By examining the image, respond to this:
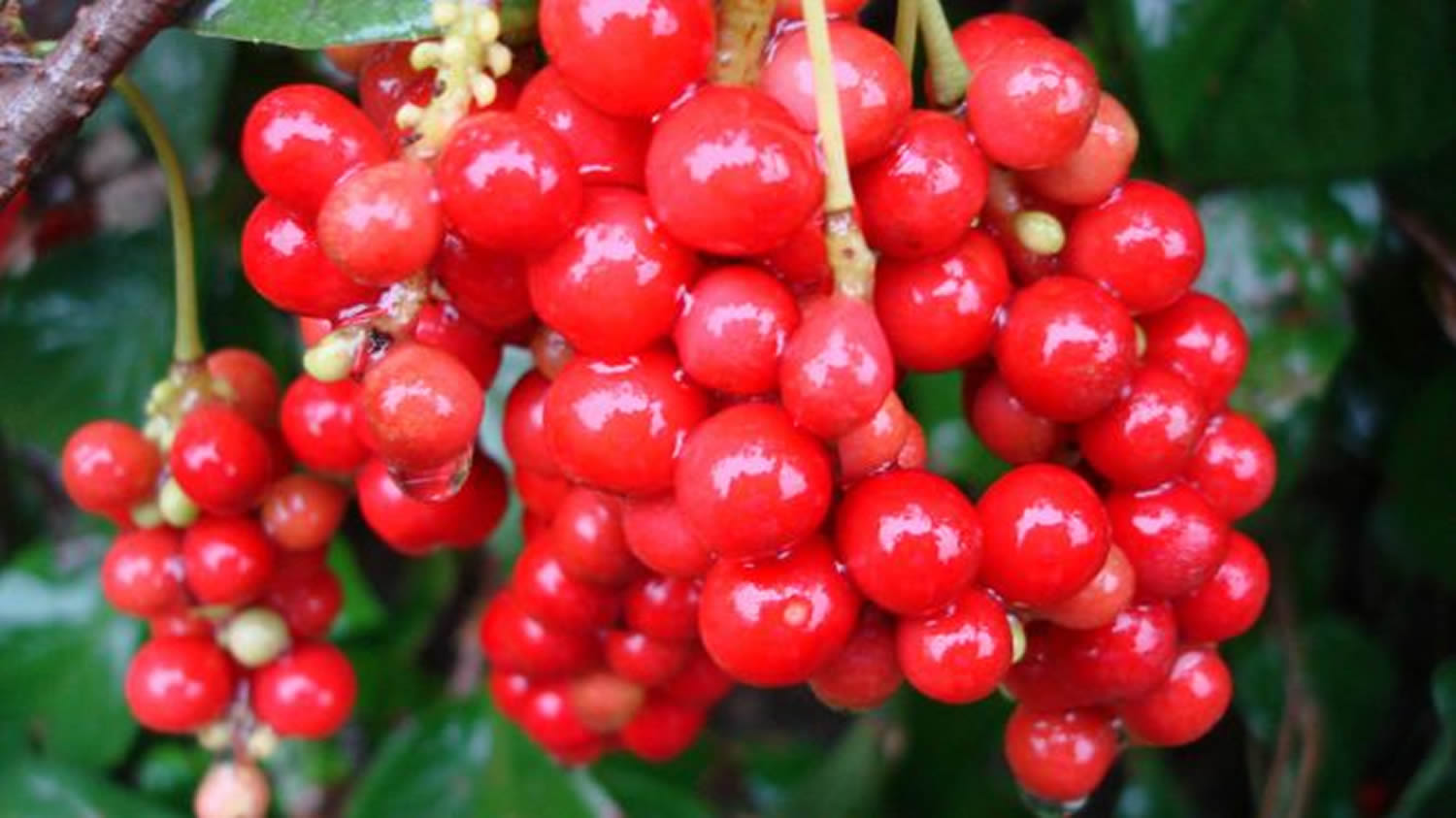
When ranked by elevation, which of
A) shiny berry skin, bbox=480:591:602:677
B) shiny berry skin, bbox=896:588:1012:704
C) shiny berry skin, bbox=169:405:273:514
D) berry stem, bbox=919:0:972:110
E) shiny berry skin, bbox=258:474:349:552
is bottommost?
shiny berry skin, bbox=480:591:602:677

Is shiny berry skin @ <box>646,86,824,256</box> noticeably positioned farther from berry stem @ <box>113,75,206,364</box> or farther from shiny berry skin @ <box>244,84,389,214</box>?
berry stem @ <box>113,75,206,364</box>

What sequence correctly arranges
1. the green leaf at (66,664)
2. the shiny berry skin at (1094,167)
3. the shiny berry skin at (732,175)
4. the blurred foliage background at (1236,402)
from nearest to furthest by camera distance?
the shiny berry skin at (732,175), the shiny berry skin at (1094,167), the blurred foliage background at (1236,402), the green leaf at (66,664)

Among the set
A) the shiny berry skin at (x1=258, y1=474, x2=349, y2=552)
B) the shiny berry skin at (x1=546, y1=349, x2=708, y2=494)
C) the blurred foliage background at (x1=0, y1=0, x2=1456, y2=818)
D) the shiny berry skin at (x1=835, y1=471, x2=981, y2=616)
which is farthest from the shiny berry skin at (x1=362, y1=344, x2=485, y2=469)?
the blurred foliage background at (x1=0, y1=0, x2=1456, y2=818)

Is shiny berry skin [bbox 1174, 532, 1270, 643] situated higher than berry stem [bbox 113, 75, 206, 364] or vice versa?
berry stem [bbox 113, 75, 206, 364]

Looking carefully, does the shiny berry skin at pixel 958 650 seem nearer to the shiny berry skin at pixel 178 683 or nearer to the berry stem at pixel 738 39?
the berry stem at pixel 738 39

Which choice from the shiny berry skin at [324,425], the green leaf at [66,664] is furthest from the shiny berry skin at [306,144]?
the green leaf at [66,664]

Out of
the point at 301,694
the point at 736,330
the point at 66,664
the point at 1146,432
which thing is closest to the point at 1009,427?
the point at 1146,432

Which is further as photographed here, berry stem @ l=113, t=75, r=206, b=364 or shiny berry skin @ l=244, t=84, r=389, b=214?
berry stem @ l=113, t=75, r=206, b=364

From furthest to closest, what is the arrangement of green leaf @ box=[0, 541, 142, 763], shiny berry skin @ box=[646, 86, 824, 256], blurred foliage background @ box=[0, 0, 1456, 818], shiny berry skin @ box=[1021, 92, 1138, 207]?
green leaf @ box=[0, 541, 142, 763] < blurred foliage background @ box=[0, 0, 1456, 818] < shiny berry skin @ box=[1021, 92, 1138, 207] < shiny berry skin @ box=[646, 86, 824, 256]
